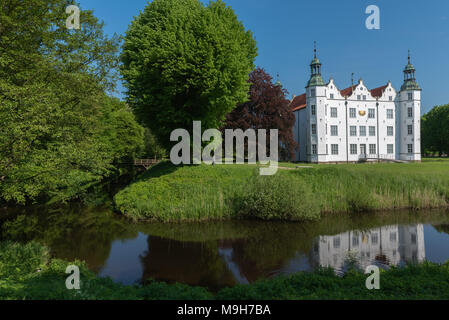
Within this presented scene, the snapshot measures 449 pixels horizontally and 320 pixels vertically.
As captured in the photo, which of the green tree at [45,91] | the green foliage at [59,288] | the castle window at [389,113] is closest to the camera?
the green foliage at [59,288]

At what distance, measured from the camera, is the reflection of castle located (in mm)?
10461

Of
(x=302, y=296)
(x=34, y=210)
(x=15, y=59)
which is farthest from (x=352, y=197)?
(x=34, y=210)

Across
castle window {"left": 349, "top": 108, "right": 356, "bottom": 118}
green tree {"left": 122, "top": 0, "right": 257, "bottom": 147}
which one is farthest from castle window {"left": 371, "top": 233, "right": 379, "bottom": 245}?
castle window {"left": 349, "top": 108, "right": 356, "bottom": 118}

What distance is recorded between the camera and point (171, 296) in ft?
18.2

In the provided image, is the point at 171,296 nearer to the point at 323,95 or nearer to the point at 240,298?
the point at 240,298

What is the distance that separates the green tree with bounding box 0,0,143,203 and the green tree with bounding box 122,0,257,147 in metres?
4.74

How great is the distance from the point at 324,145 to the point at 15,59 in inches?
1645

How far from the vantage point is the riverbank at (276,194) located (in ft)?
52.3

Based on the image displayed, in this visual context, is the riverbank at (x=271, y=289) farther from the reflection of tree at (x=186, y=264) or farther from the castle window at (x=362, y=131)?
the castle window at (x=362, y=131)

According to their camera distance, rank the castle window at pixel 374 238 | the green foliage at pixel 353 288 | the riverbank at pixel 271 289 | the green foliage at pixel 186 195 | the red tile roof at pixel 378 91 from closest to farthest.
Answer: the riverbank at pixel 271 289
the green foliage at pixel 353 288
the castle window at pixel 374 238
the green foliage at pixel 186 195
the red tile roof at pixel 378 91

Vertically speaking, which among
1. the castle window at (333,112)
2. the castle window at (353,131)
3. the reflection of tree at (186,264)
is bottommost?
the reflection of tree at (186,264)

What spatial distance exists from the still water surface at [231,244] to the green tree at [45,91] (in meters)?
3.78

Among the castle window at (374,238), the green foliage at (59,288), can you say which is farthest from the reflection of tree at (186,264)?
the castle window at (374,238)

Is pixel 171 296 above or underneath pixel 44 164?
underneath
